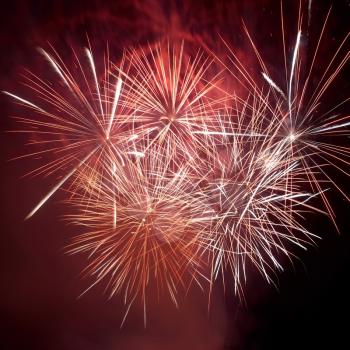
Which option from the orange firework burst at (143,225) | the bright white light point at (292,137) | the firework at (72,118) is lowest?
the orange firework burst at (143,225)

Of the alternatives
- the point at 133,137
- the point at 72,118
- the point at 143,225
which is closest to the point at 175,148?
the point at 133,137

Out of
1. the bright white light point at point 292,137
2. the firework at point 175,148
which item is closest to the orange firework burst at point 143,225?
Answer: the firework at point 175,148

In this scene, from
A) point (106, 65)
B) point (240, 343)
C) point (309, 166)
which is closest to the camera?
point (106, 65)

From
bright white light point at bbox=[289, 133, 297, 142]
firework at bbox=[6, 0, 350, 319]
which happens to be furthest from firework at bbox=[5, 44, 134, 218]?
bright white light point at bbox=[289, 133, 297, 142]

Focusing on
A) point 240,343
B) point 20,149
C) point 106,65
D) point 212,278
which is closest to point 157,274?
point 212,278

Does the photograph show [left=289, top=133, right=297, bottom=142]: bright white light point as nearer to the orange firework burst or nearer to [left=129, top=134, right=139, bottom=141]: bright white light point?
the orange firework burst

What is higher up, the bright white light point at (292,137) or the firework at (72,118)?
the firework at (72,118)

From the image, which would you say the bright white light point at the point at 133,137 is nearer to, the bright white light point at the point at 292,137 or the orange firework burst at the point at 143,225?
the orange firework burst at the point at 143,225

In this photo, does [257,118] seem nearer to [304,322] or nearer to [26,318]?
[304,322]

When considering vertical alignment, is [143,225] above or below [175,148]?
below

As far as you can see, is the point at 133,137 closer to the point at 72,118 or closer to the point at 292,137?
the point at 72,118

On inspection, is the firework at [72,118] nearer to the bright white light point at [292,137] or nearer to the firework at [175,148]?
the firework at [175,148]
